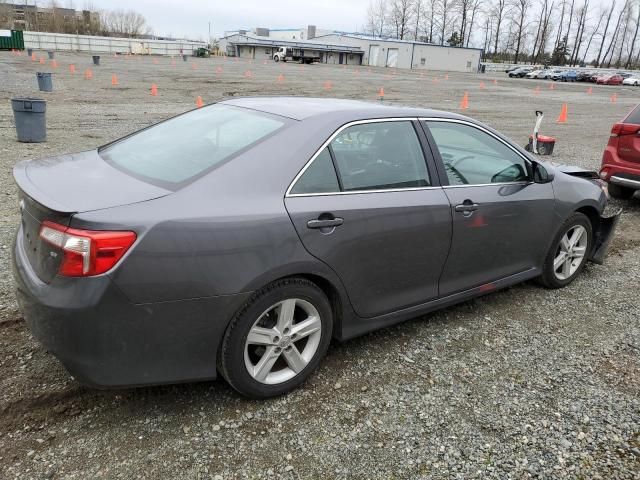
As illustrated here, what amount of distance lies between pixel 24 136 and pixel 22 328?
7.97 meters

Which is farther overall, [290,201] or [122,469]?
[290,201]

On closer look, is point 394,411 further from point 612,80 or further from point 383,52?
point 383,52

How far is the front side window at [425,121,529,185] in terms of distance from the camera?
3.56m

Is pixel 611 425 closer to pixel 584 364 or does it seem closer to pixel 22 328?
pixel 584 364

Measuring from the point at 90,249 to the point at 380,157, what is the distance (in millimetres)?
1780

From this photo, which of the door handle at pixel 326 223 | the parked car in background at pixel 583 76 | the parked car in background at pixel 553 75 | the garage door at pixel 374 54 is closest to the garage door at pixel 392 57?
the garage door at pixel 374 54

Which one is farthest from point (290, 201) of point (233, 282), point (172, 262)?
point (172, 262)

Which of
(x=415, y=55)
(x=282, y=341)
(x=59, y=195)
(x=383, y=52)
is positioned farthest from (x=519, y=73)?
(x=59, y=195)

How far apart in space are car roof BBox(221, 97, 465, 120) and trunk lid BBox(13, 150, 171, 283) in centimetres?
101

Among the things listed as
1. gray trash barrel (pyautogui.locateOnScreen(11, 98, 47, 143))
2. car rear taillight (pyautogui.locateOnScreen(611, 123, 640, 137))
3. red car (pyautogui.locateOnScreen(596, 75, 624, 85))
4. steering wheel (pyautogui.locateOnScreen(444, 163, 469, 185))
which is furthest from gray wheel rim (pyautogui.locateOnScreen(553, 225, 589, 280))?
red car (pyautogui.locateOnScreen(596, 75, 624, 85))

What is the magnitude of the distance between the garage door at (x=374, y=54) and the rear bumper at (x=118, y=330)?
87.6 m

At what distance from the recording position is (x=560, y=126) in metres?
18.5

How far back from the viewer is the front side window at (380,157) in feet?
9.98

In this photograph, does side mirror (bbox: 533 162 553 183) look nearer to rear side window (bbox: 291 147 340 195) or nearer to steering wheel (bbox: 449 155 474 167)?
steering wheel (bbox: 449 155 474 167)
